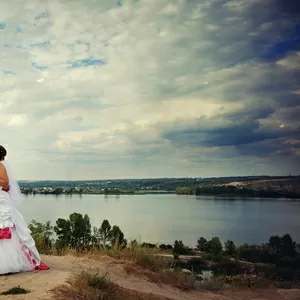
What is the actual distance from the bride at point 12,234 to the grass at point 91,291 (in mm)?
921

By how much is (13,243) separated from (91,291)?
161 cm

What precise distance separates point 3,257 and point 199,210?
202 ft

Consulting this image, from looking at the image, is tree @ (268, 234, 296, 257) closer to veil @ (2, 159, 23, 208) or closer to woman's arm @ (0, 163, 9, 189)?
veil @ (2, 159, 23, 208)

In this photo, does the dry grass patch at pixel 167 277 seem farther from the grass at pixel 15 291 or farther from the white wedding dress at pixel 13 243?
the grass at pixel 15 291

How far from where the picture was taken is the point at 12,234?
6938 millimetres

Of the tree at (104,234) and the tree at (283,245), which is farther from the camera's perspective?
the tree at (283,245)

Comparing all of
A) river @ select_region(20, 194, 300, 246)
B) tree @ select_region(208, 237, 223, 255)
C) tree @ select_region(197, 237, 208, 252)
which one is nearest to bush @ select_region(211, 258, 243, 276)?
tree @ select_region(197, 237, 208, 252)

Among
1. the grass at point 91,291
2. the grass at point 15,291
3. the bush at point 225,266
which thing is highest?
the grass at point 15,291

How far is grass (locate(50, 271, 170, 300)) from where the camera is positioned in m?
5.97

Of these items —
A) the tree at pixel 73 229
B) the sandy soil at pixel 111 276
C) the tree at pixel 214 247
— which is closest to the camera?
the sandy soil at pixel 111 276

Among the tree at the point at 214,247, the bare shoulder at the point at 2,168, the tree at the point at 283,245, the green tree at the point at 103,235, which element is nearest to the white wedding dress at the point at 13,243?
the bare shoulder at the point at 2,168

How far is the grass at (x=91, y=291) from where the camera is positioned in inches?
235

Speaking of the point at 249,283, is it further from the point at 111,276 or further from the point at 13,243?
the point at 13,243

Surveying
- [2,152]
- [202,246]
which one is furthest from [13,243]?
[202,246]
